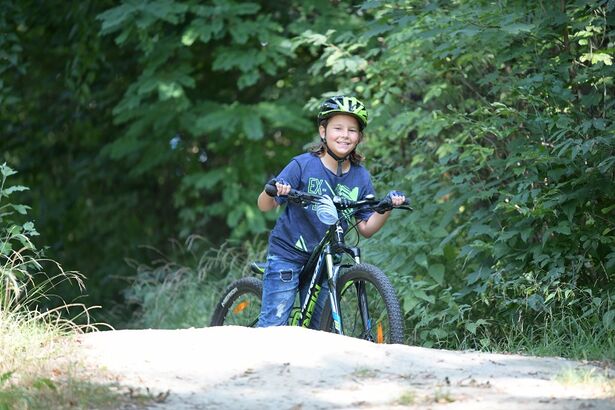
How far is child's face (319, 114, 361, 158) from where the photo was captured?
6719 millimetres

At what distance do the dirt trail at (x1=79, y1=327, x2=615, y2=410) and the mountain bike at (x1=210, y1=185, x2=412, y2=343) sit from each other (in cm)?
41

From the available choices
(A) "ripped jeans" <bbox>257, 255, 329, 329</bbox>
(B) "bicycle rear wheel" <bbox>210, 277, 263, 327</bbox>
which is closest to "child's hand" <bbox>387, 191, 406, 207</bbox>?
(A) "ripped jeans" <bbox>257, 255, 329, 329</bbox>

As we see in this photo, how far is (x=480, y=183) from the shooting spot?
823 centimetres

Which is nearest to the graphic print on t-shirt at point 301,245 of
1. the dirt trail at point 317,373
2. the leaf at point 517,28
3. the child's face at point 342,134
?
the child's face at point 342,134

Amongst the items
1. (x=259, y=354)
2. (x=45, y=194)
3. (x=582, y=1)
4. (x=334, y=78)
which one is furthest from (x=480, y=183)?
(x=45, y=194)

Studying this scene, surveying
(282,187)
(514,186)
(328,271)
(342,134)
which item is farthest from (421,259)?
(282,187)

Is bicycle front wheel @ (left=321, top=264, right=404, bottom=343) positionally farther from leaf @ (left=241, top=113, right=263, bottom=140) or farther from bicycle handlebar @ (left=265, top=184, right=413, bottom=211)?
leaf @ (left=241, top=113, right=263, bottom=140)

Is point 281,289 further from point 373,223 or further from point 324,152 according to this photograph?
point 324,152

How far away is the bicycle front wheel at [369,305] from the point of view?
595 centimetres

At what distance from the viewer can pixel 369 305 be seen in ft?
20.6

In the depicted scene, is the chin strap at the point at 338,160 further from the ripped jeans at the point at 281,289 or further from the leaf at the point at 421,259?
the leaf at the point at 421,259

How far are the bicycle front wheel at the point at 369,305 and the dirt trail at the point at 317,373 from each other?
0.32 metres

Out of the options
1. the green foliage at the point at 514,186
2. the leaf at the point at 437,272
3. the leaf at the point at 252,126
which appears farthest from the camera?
the leaf at the point at 252,126

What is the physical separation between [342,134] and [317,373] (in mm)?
2029
